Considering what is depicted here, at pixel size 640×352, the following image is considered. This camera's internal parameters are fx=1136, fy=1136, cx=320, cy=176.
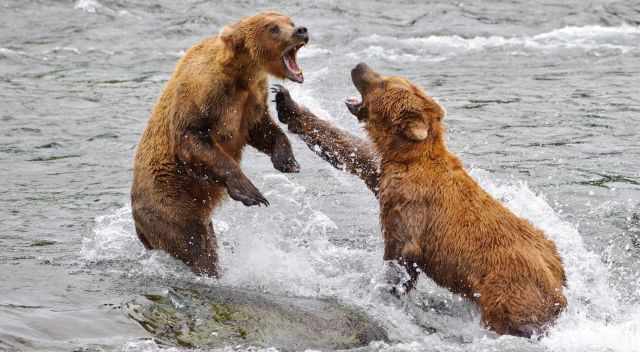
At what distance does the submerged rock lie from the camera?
21.8ft

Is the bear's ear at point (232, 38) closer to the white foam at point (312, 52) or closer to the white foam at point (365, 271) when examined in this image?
the white foam at point (365, 271)

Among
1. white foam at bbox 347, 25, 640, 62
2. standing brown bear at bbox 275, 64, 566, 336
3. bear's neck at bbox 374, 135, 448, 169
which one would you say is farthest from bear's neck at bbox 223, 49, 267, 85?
white foam at bbox 347, 25, 640, 62

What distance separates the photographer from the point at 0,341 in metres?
6.18

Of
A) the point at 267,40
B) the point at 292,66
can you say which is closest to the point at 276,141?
the point at 292,66

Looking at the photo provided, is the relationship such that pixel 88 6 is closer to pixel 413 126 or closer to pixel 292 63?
pixel 292 63

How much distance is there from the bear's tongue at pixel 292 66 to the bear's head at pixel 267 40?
0.02 m

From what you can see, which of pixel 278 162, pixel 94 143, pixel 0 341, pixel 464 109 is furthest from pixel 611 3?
pixel 0 341

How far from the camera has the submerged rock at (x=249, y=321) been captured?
21.8ft

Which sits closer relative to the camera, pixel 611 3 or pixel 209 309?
pixel 209 309

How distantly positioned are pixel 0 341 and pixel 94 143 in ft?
18.6

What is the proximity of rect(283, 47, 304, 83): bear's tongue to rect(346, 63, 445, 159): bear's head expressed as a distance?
1.34 feet

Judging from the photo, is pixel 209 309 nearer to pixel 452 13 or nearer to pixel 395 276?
pixel 395 276

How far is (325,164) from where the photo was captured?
36.7 feet

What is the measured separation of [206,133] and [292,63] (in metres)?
0.82
